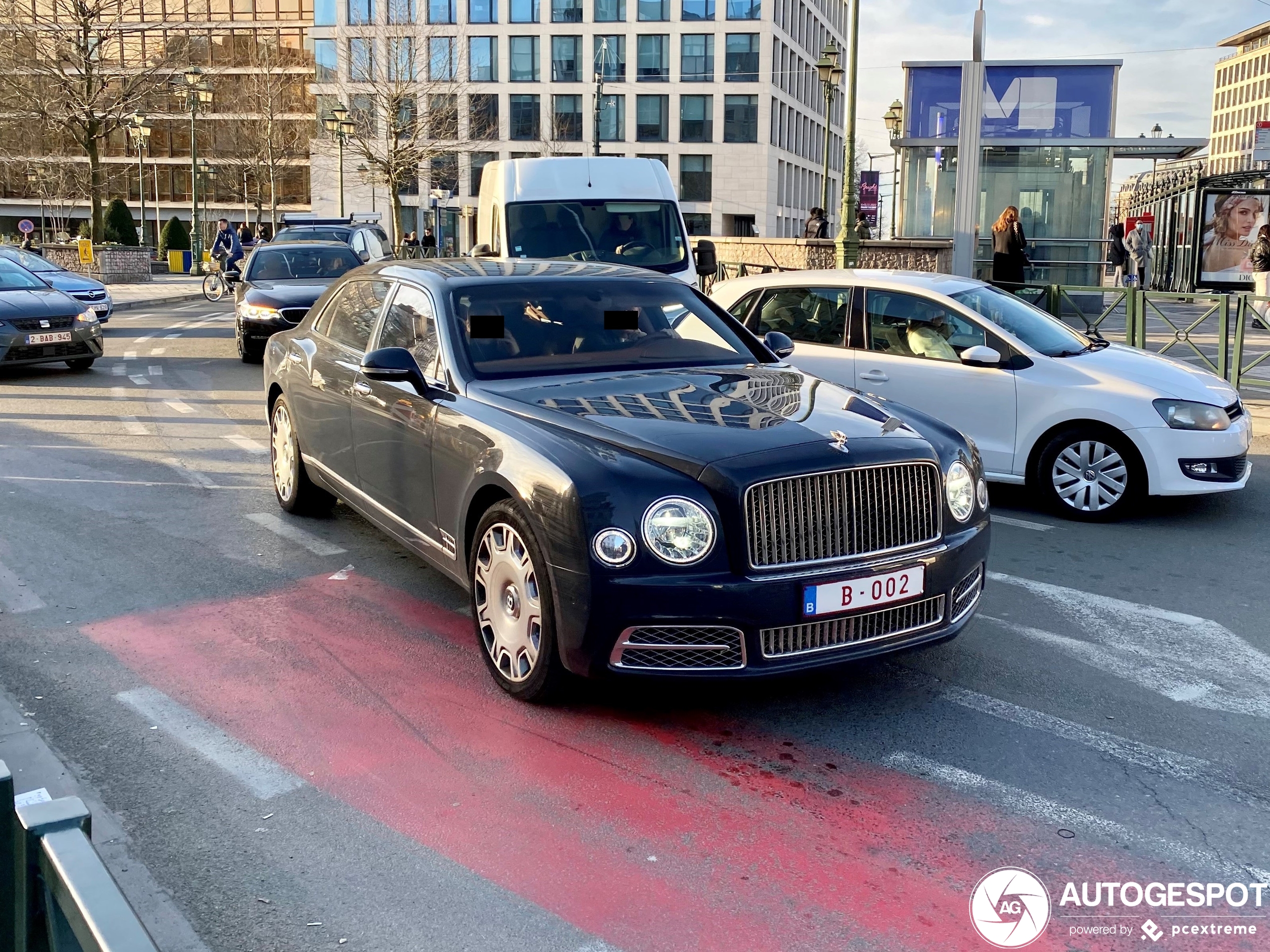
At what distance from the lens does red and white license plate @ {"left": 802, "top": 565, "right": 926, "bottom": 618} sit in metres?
4.39

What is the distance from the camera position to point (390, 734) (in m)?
4.54

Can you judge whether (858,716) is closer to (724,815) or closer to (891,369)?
(724,815)

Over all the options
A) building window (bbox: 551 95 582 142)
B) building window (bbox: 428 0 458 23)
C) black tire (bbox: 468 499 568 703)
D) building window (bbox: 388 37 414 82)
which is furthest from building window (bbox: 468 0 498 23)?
black tire (bbox: 468 499 568 703)

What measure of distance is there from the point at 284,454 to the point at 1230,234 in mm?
29719

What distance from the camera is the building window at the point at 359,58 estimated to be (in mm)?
68500

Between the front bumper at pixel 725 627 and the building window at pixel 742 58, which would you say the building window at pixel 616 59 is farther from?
the front bumper at pixel 725 627

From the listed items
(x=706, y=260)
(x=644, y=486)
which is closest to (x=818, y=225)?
(x=706, y=260)

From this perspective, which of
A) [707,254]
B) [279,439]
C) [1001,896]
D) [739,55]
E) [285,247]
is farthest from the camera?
[739,55]

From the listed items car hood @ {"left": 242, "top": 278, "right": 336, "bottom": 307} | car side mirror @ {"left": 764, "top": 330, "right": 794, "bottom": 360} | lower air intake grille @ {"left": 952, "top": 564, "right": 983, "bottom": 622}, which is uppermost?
car hood @ {"left": 242, "top": 278, "right": 336, "bottom": 307}

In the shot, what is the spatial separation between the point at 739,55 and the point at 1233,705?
7344 centimetres

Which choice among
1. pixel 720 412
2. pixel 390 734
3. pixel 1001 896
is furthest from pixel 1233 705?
pixel 390 734

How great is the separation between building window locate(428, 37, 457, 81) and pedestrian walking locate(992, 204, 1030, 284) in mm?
58280

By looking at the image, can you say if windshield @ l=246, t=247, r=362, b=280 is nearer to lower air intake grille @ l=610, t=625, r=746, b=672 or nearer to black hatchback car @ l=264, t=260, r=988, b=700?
black hatchback car @ l=264, t=260, r=988, b=700


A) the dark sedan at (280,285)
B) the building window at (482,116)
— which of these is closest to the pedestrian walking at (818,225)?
the dark sedan at (280,285)
